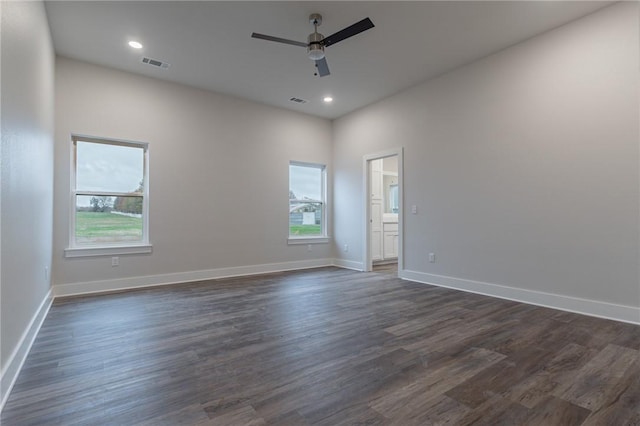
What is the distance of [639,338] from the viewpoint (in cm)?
253

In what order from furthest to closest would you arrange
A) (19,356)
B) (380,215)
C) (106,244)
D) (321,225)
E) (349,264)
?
(380,215)
(321,225)
(349,264)
(106,244)
(19,356)

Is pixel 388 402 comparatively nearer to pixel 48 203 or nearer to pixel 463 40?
pixel 463 40

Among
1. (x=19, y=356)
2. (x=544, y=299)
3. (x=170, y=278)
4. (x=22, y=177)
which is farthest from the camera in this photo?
(x=170, y=278)

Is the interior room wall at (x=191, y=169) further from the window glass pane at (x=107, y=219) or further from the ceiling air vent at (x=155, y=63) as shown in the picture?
the ceiling air vent at (x=155, y=63)

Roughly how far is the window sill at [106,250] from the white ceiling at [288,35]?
2439 millimetres

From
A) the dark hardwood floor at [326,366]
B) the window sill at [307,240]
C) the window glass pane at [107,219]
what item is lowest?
the dark hardwood floor at [326,366]

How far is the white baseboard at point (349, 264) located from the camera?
5881 mm

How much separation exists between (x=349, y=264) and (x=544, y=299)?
10.7 feet

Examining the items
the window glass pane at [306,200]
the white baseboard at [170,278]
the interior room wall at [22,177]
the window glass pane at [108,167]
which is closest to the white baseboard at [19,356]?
the interior room wall at [22,177]

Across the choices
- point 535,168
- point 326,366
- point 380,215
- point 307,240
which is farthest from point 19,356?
point 380,215

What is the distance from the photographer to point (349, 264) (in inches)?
241

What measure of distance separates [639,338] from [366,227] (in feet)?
12.3

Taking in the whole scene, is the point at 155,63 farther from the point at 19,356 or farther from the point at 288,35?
the point at 19,356

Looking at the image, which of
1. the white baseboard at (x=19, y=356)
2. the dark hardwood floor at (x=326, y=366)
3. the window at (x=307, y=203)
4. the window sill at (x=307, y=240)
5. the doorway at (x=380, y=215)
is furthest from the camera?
the window at (x=307, y=203)
